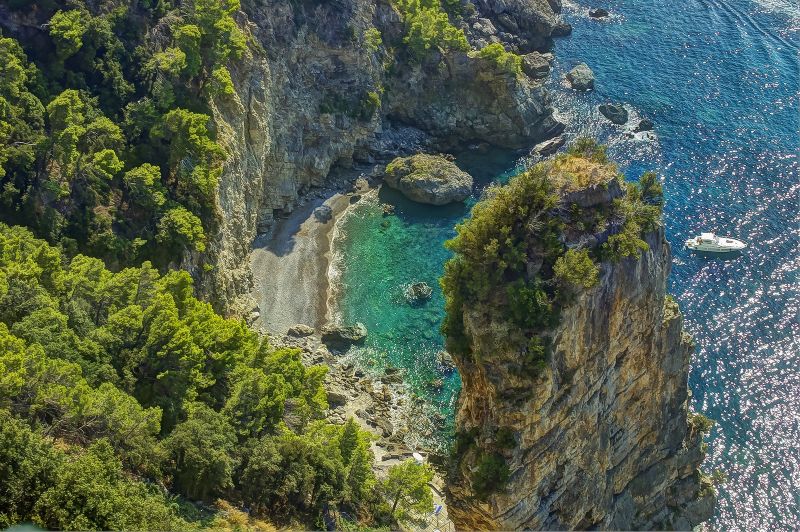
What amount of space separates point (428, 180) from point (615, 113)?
28.8 metres

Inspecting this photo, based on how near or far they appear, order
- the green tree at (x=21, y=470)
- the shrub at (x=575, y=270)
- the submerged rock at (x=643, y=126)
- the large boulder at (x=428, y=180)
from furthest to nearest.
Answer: the submerged rock at (x=643, y=126)
the large boulder at (x=428, y=180)
the shrub at (x=575, y=270)
the green tree at (x=21, y=470)

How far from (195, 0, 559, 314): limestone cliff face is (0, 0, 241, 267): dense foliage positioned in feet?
12.2

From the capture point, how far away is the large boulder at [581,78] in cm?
10319

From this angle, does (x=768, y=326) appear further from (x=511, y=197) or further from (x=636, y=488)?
(x=511, y=197)

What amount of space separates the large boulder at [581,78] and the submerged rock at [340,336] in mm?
50898

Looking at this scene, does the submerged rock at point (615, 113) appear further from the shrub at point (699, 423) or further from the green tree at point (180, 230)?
the green tree at point (180, 230)

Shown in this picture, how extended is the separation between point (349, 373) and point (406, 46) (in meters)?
45.5

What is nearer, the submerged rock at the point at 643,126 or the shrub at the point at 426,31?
the shrub at the point at 426,31

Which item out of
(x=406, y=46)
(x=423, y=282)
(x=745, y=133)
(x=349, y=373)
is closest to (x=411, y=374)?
(x=349, y=373)

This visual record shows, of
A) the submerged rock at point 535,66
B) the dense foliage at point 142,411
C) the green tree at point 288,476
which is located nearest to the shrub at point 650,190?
the dense foliage at point 142,411

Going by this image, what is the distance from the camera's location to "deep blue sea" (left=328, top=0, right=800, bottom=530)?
6644cm

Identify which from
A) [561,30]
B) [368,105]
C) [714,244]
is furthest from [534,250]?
[561,30]

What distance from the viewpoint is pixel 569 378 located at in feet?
151

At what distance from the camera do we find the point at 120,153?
6388cm
